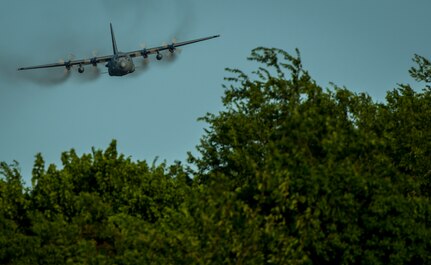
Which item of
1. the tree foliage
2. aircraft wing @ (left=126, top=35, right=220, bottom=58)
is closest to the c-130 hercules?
aircraft wing @ (left=126, top=35, right=220, bottom=58)

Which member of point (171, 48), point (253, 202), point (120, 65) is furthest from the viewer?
point (171, 48)

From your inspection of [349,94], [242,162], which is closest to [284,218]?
[242,162]

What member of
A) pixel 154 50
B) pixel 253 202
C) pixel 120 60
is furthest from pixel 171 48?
pixel 253 202

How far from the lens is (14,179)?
191ft

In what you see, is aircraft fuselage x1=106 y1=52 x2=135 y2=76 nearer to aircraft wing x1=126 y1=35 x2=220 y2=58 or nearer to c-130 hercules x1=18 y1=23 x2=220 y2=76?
c-130 hercules x1=18 y1=23 x2=220 y2=76

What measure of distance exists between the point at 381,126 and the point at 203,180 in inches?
395

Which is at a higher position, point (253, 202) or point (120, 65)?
point (120, 65)

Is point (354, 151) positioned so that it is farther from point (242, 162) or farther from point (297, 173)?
point (242, 162)

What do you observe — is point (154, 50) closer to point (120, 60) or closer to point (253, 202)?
point (120, 60)

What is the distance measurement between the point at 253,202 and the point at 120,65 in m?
74.5

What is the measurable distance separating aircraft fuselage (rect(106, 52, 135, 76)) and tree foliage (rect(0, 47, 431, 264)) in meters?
59.7

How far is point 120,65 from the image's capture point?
12238 cm

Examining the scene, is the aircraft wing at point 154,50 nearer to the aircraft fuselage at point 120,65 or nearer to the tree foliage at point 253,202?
the aircraft fuselage at point 120,65

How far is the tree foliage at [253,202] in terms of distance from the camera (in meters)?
45.8
